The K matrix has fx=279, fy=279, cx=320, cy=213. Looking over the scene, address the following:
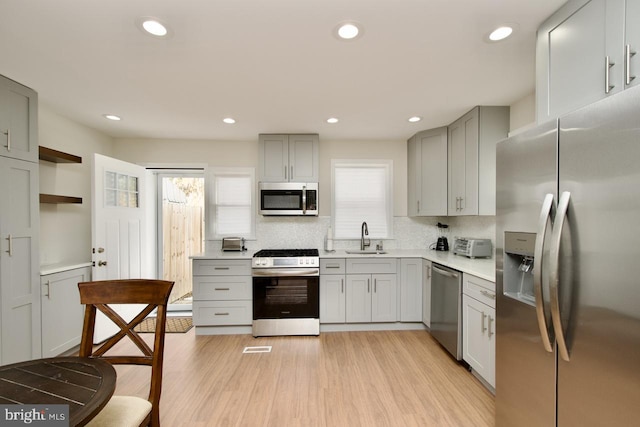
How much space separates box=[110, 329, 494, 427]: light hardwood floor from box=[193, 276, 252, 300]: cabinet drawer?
0.48 m

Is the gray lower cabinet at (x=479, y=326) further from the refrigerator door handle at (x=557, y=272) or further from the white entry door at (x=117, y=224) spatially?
the white entry door at (x=117, y=224)

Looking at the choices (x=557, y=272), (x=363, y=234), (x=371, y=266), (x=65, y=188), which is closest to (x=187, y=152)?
(x=65, y=188)

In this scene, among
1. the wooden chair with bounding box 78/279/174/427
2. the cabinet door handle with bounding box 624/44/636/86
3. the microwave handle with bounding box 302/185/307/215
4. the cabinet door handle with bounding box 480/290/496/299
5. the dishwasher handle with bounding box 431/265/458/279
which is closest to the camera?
the cabinet door handle with bounding box 624/44/636/86

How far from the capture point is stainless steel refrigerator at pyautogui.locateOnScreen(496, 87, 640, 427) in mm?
977

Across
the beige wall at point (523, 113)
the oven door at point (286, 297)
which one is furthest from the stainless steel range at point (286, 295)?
the beige wall at point (523, 113)

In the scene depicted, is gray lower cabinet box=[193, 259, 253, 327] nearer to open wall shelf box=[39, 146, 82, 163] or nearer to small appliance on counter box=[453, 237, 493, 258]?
open wall shelf box=[39, 146, 82, 163]

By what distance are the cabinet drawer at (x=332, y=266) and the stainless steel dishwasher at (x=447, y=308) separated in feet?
3.34

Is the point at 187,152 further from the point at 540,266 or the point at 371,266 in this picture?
the point at 540,266

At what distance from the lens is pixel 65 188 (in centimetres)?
299

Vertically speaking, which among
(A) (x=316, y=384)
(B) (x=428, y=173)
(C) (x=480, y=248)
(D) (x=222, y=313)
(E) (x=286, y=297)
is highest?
(B) (x=428, y=173)

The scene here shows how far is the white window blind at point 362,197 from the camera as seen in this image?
3928mm

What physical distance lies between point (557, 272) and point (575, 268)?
0.06m
